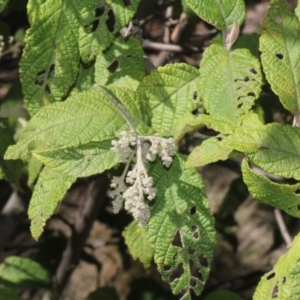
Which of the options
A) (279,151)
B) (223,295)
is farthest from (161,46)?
(279,151)

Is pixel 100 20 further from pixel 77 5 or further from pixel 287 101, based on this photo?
pixel 287 101

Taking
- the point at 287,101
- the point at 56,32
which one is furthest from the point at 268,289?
the point at 56,32

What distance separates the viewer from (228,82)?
1.28 meters

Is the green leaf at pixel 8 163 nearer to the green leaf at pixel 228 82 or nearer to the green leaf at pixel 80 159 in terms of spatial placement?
the green leaf at pixel 80 159

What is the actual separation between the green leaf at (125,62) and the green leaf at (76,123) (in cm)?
16

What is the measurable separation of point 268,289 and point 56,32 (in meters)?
0.62

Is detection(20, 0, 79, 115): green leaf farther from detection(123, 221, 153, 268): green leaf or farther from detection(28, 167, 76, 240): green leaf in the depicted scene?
detection(123, 221, 153, 268): green leaf

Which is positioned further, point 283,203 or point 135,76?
point 135,76

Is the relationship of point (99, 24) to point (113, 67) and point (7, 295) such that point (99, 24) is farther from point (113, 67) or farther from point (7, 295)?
point (7, 295)

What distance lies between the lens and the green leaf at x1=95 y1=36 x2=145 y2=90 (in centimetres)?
137

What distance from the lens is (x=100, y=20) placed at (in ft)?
4.09

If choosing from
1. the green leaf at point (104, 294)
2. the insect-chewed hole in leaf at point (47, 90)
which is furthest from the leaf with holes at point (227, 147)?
the green leaf at point (104, 294)

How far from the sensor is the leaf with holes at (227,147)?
3.64 feet

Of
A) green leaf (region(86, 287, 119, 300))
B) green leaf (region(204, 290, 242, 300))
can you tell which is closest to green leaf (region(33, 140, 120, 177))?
green leaf (region(204, 290, 242, 300))
